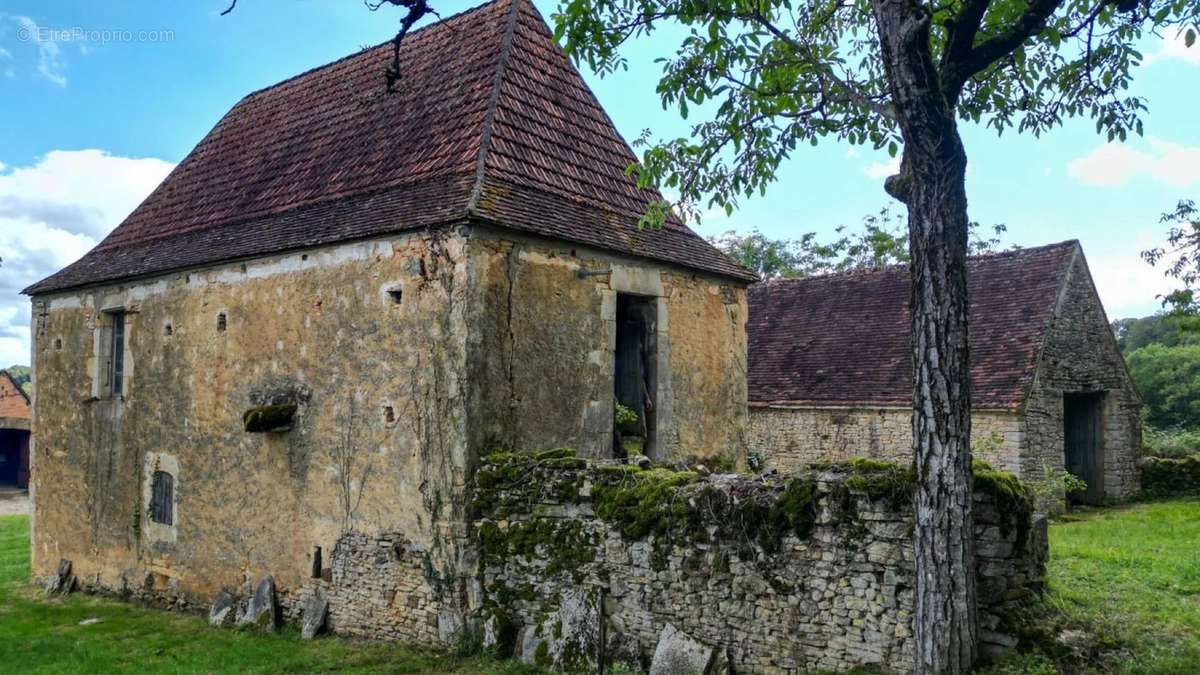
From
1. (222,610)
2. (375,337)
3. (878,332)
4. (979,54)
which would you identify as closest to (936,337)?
(979,54)

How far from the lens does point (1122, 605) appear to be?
7562 millimetres

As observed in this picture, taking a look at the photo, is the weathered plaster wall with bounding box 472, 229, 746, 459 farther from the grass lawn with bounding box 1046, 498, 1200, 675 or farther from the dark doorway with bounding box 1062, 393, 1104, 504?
the dark doorway with bounding box 1062, 393, 1104, 504

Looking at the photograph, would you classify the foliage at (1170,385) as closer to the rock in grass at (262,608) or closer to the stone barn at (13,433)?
the rock in grass at (262,608)

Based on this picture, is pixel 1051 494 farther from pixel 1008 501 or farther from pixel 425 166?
pixel 425 166

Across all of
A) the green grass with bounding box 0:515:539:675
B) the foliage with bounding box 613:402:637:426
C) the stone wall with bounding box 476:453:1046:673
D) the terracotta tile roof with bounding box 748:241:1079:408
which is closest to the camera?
the stone wall with bounding box 476:453:1046:673

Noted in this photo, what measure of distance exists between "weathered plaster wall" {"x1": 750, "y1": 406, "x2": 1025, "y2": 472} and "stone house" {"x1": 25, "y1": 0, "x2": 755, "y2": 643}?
617 cm

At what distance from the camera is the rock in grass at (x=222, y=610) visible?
10.8 meters

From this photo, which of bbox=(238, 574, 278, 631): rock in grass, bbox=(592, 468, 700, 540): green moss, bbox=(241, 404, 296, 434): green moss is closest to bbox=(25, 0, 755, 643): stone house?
bbox=(241, 404, 296, 434): green moss

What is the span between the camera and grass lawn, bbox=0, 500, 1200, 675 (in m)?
6.22

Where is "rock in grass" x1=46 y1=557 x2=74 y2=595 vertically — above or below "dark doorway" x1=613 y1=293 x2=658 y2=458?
below

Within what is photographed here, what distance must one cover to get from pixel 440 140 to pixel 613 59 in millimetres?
3627

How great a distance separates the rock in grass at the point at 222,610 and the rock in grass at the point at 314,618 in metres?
1.41

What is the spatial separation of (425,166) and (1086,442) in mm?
15369

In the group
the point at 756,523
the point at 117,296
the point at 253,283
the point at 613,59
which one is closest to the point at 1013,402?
the point at 756,523
